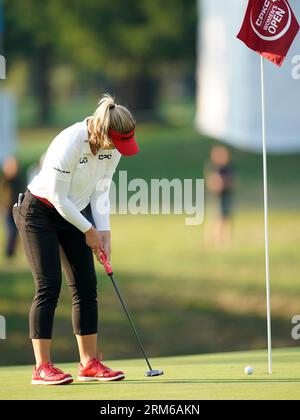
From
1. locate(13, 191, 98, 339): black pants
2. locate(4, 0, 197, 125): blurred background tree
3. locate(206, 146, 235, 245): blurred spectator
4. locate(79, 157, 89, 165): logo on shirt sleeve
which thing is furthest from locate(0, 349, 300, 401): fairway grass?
locate(4, 0, 197, 125): blurred background tree

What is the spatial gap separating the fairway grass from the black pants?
0.39 meters

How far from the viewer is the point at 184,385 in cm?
752

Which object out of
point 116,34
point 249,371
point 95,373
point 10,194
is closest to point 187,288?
point 10,194

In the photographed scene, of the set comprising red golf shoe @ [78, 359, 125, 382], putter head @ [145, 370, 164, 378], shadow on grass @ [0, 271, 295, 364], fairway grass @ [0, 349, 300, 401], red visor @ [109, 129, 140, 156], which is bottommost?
shadow on grass @ [0, 271, 295, 364]

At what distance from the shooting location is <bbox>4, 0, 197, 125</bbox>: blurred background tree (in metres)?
39.6

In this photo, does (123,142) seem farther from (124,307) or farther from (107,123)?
(124,307)

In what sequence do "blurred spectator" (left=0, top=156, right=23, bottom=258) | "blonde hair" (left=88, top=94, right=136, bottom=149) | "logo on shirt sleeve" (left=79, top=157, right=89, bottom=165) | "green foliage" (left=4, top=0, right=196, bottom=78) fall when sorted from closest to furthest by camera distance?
"blonde hair" (left=88, top=94, right=136, bottom=149) → "logo on shirt sleeve" (left=79, top=157, right=89, bottom=165) → "blurred spectator" (left=0, top=156, right=23, bottom=258) → "green foliage" (left=4, top=0, right=196, bottom=78)

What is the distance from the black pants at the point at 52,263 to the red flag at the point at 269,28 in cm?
180

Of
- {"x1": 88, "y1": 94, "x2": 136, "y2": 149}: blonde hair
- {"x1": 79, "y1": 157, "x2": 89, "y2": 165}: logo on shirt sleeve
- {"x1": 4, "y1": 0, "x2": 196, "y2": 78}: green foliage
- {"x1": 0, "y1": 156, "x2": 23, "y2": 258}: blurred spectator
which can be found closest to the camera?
{"x1": 88, "y1": 94, "x2": 136, "y2": 149}: blonde hair

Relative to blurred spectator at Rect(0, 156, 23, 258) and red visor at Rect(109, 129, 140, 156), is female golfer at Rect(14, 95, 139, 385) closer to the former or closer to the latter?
red visor at Rect(109, 129, 140, 156)

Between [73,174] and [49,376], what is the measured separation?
1219mm

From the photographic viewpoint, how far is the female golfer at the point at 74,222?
7320 millimetres

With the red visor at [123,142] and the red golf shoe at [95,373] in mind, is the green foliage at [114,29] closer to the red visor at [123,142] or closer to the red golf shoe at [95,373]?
the red golf shoe at [95,373]
